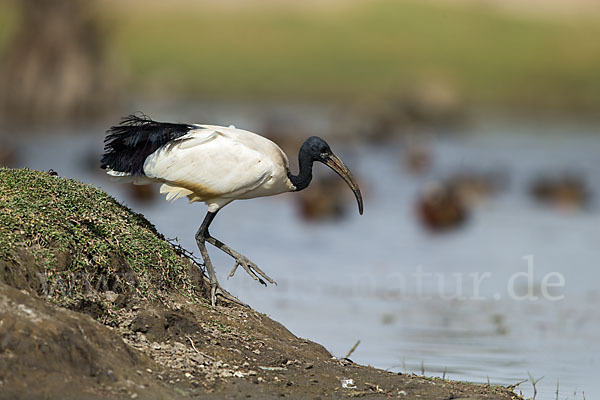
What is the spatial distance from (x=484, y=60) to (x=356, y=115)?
64.6 feet

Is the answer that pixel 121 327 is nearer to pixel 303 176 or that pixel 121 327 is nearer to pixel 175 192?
pixel 175 192

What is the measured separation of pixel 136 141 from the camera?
7.86 metres

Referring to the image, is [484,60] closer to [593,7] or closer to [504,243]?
[593,7]

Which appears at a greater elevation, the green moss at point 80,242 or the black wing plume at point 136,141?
the black wing plume at point 136,141

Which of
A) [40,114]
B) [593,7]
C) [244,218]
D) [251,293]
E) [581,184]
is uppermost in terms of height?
[593,7]

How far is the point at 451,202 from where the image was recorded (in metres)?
18.2

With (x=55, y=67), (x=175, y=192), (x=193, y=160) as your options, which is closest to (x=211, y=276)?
→ (x=175, y=192)

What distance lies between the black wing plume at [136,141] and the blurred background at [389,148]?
7.78ft

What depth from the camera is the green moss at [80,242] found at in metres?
6.41

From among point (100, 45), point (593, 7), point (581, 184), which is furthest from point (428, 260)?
point (593, 7)

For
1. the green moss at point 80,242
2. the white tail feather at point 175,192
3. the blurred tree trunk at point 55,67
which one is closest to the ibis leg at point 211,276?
the green moss at point 80,242

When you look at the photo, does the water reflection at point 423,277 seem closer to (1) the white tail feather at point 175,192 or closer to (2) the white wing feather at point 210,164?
(2) the white wing feather at point 210,164

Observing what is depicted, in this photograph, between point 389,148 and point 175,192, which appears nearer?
point 175,192

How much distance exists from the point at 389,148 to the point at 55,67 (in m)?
10.2
